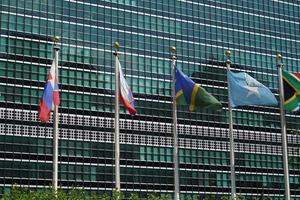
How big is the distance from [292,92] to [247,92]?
4.58m

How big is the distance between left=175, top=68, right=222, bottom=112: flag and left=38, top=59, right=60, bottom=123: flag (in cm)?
1076

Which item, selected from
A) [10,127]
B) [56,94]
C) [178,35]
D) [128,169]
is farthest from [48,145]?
[56,94]

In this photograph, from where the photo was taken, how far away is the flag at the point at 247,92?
60.4 metres

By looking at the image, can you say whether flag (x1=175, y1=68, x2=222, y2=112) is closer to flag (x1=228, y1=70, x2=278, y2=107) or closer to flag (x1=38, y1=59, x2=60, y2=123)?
flag (x1=228, y1=70, x2=278, y2=107)

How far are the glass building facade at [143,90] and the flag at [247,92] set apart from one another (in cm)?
5694

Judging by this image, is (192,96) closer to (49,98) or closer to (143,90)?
(49,98)

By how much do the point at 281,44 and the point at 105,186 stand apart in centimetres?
5235

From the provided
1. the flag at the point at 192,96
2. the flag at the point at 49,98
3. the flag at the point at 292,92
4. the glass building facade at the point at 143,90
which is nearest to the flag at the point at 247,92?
the flag at the point at 292,92

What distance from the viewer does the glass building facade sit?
370 feet

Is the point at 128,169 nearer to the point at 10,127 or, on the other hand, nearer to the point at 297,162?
the point at 10,127

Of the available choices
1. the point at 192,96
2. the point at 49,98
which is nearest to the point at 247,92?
the point at 192,96

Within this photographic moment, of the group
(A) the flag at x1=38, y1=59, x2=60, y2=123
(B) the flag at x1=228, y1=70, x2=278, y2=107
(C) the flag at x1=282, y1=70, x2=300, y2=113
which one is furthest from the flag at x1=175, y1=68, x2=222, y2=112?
(A) the flag at x1=38, y1=59, x2=60, y2=123

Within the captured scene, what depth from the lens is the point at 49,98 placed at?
5891 centimetres

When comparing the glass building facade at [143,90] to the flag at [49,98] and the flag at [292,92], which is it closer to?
the flag at [49,98]
